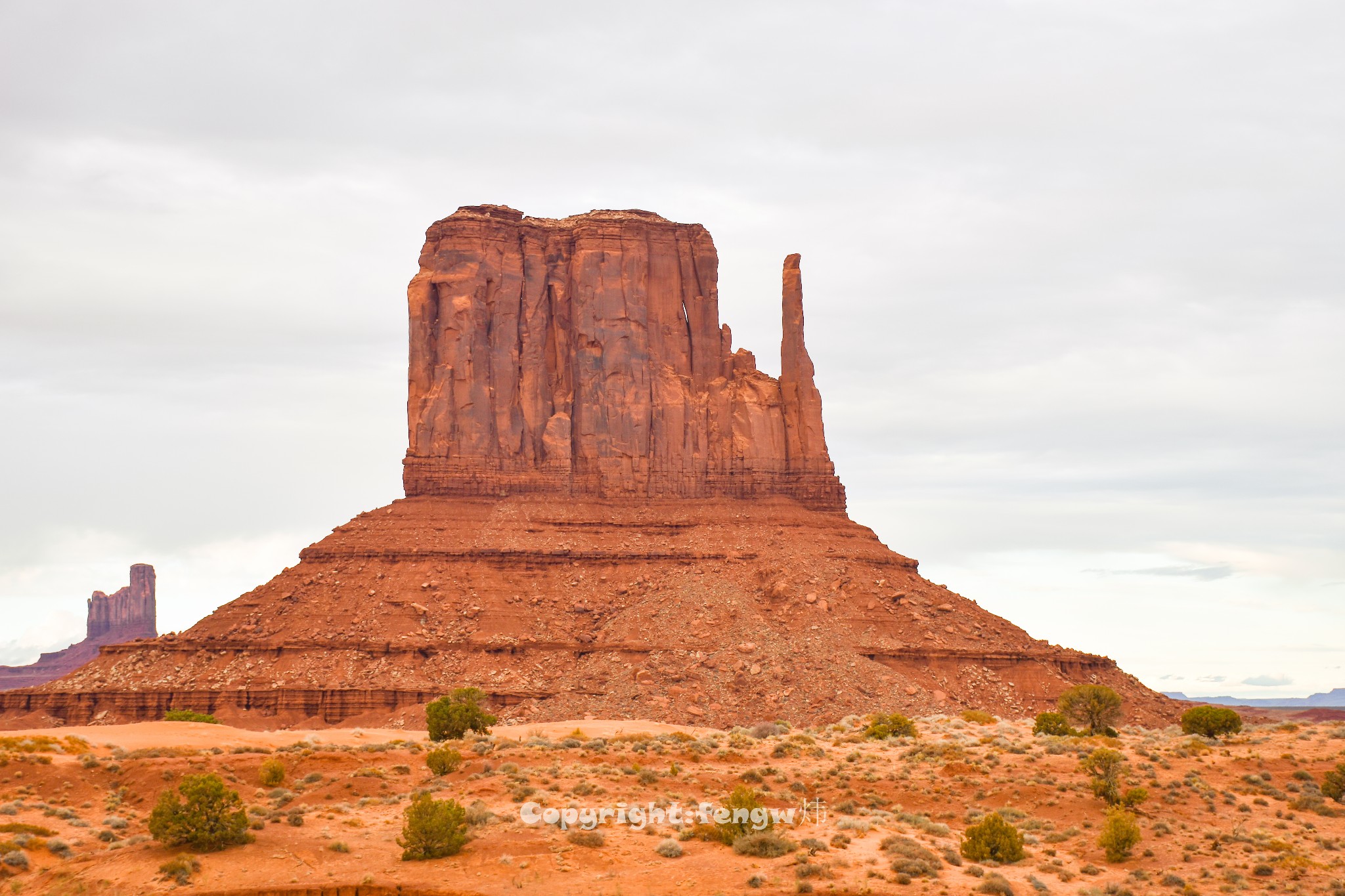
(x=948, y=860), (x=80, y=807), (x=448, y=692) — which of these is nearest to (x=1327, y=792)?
(x=948, y=860)

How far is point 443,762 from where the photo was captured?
4600 centimetres

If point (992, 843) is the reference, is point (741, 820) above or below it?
above

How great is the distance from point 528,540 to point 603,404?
1287 centimetres

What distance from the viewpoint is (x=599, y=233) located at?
10806 centimetres

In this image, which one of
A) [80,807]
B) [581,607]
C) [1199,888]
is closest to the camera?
[1199,888]

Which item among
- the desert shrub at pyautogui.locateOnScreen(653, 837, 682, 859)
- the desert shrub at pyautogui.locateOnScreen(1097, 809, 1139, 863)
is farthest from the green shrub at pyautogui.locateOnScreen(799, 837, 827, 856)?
the desert shrub at pyautogui.locateOnScreen(1097, 809, 1139, 863)

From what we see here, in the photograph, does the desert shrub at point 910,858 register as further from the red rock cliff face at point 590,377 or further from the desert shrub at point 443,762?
the red rock cliff face at point 590,377

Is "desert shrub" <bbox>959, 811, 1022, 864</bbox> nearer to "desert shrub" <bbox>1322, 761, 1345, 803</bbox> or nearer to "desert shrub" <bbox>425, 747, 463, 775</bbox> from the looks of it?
"desert shrub" <bbox>1322, 761, 1345, 803</bbox>

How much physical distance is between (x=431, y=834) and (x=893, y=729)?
2476 centimetres

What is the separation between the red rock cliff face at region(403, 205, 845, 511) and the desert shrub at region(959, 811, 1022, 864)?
218 ft

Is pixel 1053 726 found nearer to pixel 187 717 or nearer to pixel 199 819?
pixel 199 819

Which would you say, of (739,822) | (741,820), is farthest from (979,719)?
(739,822)

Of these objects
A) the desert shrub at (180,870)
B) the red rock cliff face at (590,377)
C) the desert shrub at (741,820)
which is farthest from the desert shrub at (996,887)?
the red rock cliff face at (590,377)

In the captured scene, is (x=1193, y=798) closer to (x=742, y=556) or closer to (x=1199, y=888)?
(x=1199, y=888)
